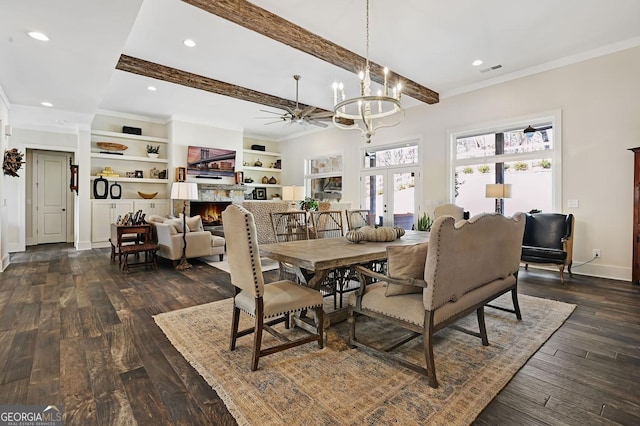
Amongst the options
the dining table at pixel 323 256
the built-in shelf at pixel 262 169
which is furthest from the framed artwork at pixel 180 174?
the dining table at pixel 323 256

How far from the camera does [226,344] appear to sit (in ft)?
7.86

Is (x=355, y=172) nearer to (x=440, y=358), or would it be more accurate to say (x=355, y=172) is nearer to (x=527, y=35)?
(x=527, y=35)

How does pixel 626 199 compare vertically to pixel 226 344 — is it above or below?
above

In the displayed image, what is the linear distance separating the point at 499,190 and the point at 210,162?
6.95 meters

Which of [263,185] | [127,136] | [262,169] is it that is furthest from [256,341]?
[262,169]

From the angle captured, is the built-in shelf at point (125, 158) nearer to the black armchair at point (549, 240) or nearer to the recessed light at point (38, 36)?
the recessed light at point (38, 36)

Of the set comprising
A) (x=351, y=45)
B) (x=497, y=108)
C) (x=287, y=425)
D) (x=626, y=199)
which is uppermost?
(x=351, y=45)

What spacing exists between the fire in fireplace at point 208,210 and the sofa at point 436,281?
709 centimetres

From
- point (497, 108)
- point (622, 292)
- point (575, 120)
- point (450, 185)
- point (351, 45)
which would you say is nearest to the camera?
point (622, 292)

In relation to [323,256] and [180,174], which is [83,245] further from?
[323,256]

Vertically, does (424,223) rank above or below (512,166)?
below

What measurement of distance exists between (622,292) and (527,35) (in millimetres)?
3426

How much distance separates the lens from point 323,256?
2.26m

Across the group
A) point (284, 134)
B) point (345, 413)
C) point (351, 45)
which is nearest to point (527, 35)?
point (351, 45)
